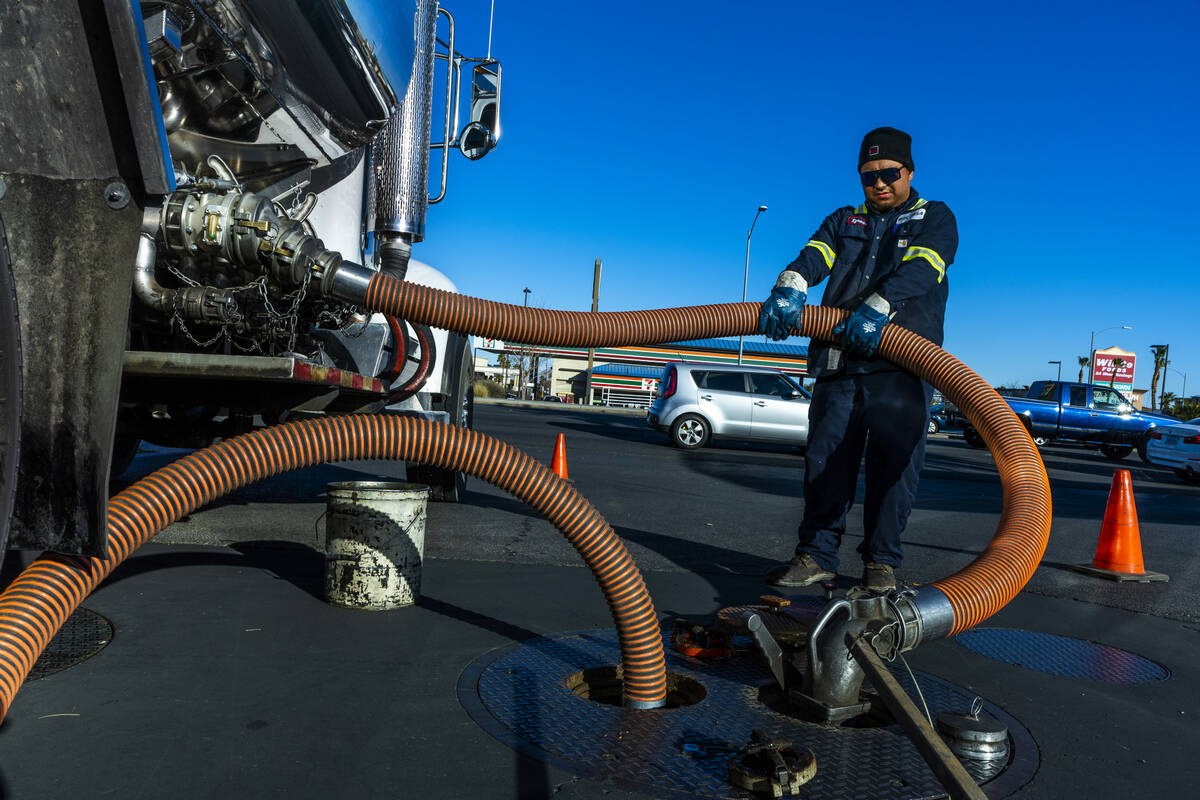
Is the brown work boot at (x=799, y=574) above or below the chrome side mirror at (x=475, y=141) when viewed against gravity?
below

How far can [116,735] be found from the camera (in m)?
2.10

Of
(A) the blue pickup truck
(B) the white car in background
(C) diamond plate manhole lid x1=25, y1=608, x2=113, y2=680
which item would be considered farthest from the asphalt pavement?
(A) the blue pickup truck

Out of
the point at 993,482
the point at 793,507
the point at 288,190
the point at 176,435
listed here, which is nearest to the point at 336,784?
the point at 288,190

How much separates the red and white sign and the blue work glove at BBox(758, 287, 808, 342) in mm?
48621

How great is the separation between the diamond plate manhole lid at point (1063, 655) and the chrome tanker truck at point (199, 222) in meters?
2.76

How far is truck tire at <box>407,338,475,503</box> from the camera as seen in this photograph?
6.10 metres

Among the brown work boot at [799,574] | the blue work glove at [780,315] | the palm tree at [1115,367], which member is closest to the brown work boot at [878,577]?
the brown work boot at [799,574]

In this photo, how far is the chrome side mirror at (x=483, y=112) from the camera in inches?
247

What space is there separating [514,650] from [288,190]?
89.9 inches

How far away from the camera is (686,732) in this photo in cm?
230

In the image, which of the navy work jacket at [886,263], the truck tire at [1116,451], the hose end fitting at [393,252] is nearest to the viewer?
the navy work jacket at [886,263]

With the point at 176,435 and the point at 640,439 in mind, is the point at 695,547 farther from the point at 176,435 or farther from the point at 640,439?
the point at 640,439

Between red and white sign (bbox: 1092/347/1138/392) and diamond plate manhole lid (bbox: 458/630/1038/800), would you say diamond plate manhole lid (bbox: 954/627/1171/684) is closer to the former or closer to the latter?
diamond plate manhole lid (bbox: 458/630/1038/800)

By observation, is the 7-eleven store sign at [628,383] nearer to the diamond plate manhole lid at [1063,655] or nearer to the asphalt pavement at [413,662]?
the asphalt pavement at [413,662]
